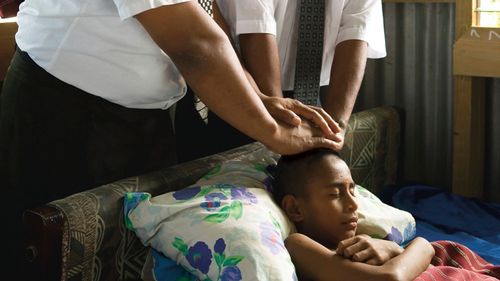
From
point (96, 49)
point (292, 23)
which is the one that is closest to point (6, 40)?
point (96, 49)

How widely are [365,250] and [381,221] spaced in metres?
0.33

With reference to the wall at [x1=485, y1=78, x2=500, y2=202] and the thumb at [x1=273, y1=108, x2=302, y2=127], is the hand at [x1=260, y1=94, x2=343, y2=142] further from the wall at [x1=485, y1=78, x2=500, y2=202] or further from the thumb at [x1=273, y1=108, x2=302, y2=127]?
the wall at [x1=485, y1=78, x2=500, y2=202]

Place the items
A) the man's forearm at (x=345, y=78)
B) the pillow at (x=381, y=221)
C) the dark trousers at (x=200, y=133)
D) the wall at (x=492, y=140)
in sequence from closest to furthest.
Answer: the pillow at (x=381, y=221) < the man's forearm at (x=345, y=78) < the dark trousers at (x=200, y=133) < the wall at (x=492, y=140)

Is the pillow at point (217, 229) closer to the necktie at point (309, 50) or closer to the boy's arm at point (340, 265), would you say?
the boy's arm at point (340, 265)

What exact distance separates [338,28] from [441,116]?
899 millimetres

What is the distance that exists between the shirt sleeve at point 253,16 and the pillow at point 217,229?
47 centimetres

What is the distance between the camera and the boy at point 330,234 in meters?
1.62

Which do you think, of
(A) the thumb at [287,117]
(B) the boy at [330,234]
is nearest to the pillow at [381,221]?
(B) the boy at [330,234]

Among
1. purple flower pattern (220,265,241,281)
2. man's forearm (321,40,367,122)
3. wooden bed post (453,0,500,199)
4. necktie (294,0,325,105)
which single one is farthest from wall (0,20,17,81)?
wooden bed post (453,0,500,199)

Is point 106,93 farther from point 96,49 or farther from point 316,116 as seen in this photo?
point 316,116

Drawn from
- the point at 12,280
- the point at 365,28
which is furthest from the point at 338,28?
the point at 12,280

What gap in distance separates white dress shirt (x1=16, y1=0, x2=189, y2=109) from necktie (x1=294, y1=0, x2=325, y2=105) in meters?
0.53

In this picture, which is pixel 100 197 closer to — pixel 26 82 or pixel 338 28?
pixel 26 82

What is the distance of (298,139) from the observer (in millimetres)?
1771
